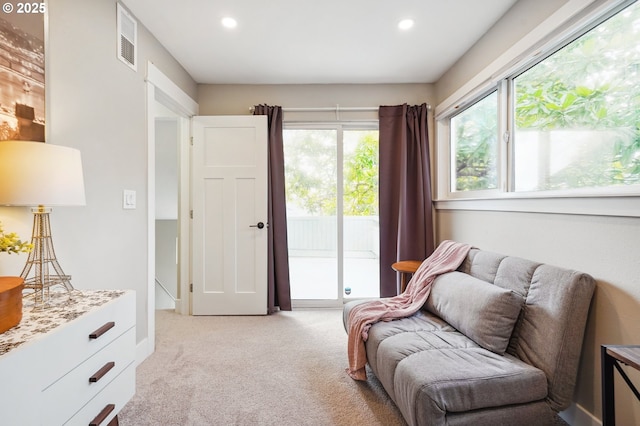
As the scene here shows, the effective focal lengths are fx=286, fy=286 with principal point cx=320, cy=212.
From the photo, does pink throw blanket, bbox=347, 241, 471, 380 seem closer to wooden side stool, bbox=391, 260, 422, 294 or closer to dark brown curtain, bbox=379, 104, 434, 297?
wooden side stool, bbox=391, 260, 422, 294

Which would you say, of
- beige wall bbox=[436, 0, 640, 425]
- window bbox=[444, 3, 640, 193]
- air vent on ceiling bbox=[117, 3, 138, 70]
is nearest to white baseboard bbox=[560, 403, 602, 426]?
beige wall bbox=[436, 0, 640, 425]

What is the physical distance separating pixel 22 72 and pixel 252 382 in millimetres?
2020

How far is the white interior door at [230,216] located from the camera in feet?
9.89

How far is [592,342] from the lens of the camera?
1.38 meters

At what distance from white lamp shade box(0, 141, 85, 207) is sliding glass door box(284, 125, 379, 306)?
2.24 m

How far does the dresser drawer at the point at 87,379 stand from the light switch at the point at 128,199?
3.22 ft

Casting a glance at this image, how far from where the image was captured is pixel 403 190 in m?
3.04

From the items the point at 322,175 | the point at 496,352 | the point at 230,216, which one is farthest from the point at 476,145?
the point at 230,216

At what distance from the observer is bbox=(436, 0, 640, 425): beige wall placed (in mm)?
1224

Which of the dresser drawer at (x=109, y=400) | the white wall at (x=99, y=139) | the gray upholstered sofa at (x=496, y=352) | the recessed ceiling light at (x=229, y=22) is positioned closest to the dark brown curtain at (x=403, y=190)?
the gray upholstered sofa at (x=496, y=352)

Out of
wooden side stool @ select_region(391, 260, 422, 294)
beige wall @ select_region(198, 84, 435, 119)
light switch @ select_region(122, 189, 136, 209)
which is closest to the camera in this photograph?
light switch @ select_region(122, 189, 136, 209)

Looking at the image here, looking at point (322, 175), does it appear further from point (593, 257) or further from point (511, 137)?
point (593, 257)

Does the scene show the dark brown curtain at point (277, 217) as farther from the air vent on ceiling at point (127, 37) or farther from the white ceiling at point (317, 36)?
the air vent on ceiling at point (127, 37)

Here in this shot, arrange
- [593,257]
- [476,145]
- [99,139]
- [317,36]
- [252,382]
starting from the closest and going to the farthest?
1. [593,257]
2. [99,139]
3. [252,382]
4. [317,36]
5. [476,145]
